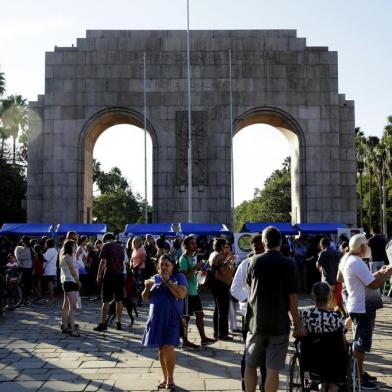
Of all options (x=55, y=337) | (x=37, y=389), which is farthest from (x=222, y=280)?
(x=37, y=389)

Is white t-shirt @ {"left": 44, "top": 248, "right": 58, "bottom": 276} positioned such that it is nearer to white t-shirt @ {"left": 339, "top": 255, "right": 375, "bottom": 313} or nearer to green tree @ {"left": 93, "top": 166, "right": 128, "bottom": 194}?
white t-shirt @ {"left": 339, "top": 255, "right": 375, "bottom": 313}

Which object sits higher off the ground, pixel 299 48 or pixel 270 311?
pixel 299 48

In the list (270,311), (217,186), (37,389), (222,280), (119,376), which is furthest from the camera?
(217,186)

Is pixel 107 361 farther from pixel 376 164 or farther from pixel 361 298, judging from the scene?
pixel 376 164

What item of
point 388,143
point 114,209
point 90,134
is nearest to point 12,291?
point 90,134

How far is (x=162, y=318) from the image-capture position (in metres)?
7.12

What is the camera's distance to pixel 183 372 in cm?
793

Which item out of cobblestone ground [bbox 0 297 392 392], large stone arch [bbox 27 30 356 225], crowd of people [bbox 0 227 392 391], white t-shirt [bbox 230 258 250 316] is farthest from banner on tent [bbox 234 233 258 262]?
white t-shirt [bbox 230 258 250 316]

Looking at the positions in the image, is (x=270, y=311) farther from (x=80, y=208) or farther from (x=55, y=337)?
(x=80, y=208)

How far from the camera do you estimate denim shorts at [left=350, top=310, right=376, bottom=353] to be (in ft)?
22.9

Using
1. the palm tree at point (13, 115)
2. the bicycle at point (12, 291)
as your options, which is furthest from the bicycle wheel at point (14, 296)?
the palm tree at point (13, 115)

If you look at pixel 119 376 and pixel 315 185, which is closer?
pixel 119 376

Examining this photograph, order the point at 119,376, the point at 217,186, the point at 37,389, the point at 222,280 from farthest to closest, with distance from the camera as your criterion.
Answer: the point at 217,186
the point at 222,280
the point at 119,376
the point at 37,389

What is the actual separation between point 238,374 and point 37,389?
256cm
